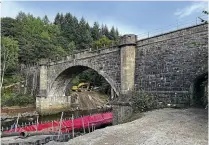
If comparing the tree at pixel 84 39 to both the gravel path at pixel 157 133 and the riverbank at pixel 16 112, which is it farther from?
the gravel path at pixel 157 133

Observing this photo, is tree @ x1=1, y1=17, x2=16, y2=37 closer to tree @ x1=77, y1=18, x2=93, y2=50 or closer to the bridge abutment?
tree @ x1=77, y1=18, x2=93, y2=50

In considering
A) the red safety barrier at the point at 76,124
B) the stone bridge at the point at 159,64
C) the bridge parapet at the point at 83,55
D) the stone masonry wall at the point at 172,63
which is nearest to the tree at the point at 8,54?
the bridge parapet at the point at 83,55

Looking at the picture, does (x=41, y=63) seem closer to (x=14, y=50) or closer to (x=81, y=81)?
(x=14, y=50)

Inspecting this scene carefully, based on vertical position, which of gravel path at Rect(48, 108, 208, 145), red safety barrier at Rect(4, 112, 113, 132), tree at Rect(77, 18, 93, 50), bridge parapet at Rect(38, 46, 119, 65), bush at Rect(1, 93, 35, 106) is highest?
tree at Rect(77, 18, 93, 50)

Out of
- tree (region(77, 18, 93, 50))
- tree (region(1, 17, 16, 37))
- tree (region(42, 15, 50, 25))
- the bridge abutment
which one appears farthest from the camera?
tree (region(42, 15, 50, 25))

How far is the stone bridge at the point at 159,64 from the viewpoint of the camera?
79.3 feet

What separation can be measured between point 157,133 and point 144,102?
33.7 ft

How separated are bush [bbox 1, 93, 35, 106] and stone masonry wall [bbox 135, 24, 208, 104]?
26.1m

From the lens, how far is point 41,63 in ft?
156

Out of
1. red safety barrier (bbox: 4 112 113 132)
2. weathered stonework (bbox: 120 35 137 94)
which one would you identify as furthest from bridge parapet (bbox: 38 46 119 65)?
red safety barrier (bbox: 4 112 113 132)

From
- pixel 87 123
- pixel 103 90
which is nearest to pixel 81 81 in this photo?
pixel 103 90

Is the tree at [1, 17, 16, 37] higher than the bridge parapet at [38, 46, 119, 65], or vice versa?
the tree at [1, 17, 16, 37]

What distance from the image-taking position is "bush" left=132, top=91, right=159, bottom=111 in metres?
25.4

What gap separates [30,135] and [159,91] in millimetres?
11665
